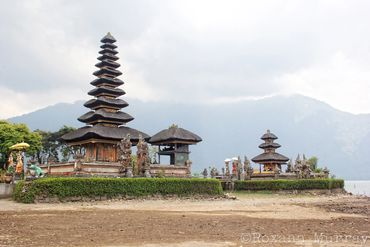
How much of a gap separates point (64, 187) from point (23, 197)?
2470mm

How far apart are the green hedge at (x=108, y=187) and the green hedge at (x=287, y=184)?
11.7m

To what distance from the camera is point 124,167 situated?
107 feet

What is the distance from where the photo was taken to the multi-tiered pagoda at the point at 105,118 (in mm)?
42844

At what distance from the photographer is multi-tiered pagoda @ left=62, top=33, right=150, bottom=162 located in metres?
42.8

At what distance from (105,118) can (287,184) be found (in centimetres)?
2084

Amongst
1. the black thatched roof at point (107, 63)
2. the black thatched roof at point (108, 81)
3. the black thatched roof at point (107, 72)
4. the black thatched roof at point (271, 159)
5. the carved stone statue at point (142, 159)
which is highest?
the black thatched roof at point (107, 63)

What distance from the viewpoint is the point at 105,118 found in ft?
146

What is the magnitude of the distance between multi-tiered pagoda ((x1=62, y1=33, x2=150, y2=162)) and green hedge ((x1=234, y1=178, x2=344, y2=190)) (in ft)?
41.3

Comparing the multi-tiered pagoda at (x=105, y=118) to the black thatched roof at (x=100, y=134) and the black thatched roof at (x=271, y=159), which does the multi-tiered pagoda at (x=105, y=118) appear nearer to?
the black thatched roof at (x=100, y=134)

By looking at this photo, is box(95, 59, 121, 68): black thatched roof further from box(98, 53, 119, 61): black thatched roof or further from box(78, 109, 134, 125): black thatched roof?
box(78, 109, 134, 125): black thatched roof

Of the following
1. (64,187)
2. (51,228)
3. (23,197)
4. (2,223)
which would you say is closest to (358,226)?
(51,228)

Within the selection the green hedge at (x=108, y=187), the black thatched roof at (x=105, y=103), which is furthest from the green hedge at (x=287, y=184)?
the black thatched roof at (x=105, y=103)

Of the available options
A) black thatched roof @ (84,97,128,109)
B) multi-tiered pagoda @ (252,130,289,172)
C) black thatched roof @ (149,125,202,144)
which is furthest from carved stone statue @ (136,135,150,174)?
multi-tiered pagoda @ (252,130,289,172)

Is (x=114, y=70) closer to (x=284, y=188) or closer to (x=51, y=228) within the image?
(x=284, y=188)
